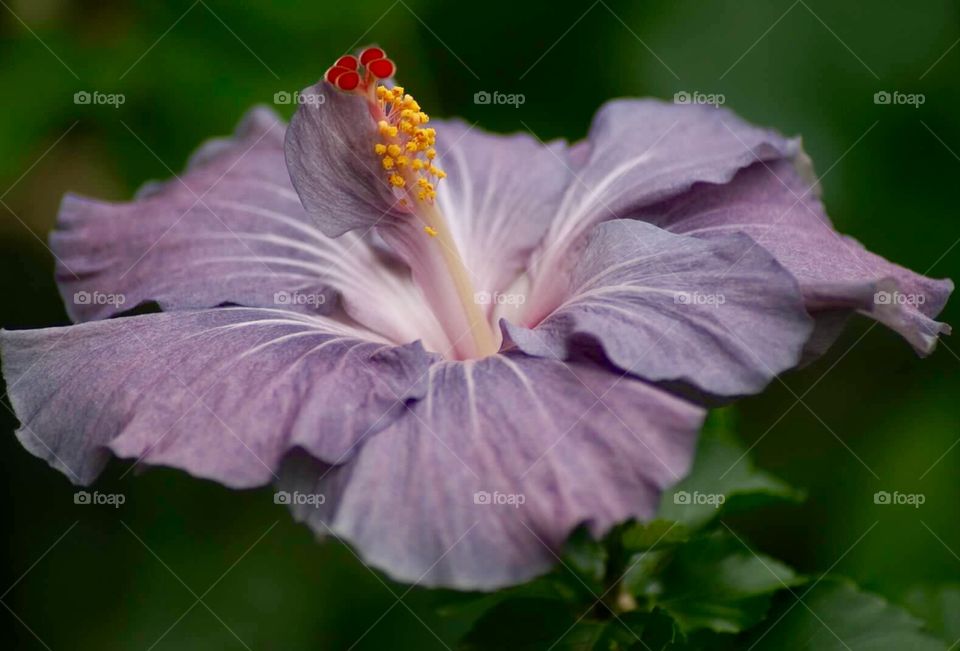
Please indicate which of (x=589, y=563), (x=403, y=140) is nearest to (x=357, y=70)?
(x=403, y=140)

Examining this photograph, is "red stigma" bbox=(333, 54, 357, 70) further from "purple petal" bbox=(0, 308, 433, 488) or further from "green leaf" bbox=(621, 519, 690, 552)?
"green leaf" bbox=(621, 519, 690, 552)

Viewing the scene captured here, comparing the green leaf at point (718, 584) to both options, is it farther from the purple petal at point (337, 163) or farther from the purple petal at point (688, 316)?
the purple petal at point (337, 163)

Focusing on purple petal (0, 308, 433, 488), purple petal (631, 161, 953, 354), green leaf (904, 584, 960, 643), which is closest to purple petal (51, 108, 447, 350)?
purple petal (0, 308, 433, 488)

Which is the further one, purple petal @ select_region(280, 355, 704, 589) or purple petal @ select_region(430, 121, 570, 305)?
purple petal @ select_region(430, 121, 570, 305)

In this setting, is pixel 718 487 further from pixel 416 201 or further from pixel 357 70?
pixel 357 70

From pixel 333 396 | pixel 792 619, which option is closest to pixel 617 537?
pixel 792 619
